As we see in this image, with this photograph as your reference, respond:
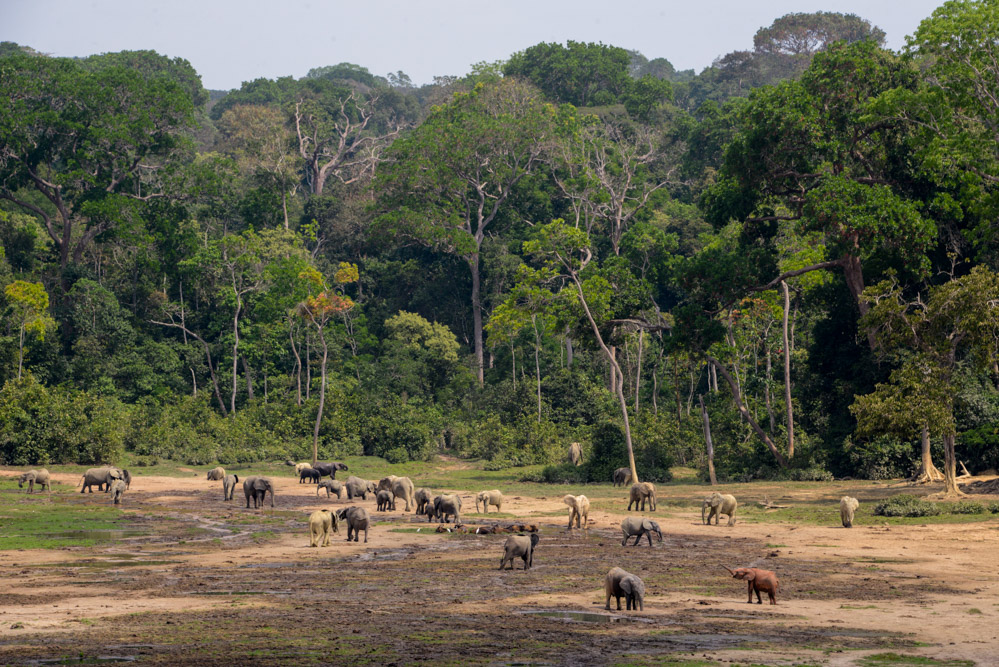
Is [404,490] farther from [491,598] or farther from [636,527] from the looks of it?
[491,598]

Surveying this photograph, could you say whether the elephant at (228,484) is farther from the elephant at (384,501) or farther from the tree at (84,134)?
the tree at (84,134)

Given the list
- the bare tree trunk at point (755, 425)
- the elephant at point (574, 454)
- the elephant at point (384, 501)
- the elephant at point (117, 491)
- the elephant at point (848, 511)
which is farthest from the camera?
the elephant at point (574, 454)

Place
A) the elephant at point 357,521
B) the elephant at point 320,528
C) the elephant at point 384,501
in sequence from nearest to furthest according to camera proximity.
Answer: the elephant at point 320,528
the elephant at point 357,521
the elephant at point 384,501

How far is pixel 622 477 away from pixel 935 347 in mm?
16334

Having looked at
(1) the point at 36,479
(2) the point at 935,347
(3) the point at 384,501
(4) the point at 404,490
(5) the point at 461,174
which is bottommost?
(3) the point at 384,501

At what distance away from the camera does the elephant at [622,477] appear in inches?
1794

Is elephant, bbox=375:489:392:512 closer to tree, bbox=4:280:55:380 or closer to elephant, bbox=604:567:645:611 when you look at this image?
elephant, bbox=604:567:645:611

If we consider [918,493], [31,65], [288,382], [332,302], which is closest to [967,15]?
[918,493]

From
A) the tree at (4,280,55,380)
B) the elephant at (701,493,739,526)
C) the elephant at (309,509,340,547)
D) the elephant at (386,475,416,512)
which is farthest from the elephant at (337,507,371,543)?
the tree at (4,280,55,380)

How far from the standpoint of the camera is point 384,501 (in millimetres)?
35312

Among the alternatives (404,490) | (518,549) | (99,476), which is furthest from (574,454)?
(518,549)

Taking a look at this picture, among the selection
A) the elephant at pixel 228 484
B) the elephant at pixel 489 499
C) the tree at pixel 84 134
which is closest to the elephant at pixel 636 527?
the elephant at pixel 489 499

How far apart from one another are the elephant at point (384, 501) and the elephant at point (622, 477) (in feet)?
43.6

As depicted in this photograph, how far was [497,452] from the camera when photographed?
5809cm
